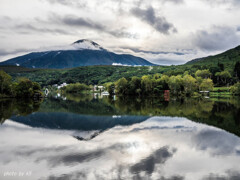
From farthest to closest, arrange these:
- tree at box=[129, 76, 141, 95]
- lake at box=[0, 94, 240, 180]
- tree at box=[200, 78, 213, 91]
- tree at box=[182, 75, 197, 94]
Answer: tree at box=[129, 76, 141, 95] → tree at box=[200, 78, 213, 91] → tree at box=[182, 75, 197, 94] → lake at box=[0, 94, 240, 180]

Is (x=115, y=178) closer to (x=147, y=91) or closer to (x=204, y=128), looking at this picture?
(x=204, y=128)

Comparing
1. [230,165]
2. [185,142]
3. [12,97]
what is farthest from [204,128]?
[12,97]

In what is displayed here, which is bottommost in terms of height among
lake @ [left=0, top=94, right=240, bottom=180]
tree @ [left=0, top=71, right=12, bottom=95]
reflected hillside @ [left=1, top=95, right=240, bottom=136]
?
reflected hillside @ [left=1, top=95, right=240, bottom=136]

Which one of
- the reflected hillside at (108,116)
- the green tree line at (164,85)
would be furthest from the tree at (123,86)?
the reflected hillside at (108,116)

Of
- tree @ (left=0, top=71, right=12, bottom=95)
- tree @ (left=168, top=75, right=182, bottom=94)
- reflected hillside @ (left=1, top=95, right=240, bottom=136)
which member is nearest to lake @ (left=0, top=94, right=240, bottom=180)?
reflected hillside @ (left=1, top=95, right=240, bottom=136)

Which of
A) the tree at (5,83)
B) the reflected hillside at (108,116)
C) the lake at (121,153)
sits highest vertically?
the tree at (5,83)

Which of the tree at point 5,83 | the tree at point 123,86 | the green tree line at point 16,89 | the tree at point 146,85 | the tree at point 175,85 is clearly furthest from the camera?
the tree at point 123,86

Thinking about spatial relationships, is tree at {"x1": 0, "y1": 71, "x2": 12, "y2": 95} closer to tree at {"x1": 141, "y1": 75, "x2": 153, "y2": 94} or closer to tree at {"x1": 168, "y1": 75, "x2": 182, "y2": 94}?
tree at {"x1": 141, "y1": 75, "x2": 153, "y2": 94}

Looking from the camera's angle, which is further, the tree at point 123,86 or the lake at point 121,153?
the tree at point 123,86

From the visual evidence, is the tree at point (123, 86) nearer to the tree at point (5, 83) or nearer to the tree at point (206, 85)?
→ the tree at point (206, 85)

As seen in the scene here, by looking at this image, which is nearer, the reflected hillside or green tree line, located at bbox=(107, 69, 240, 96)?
the reflected hillside

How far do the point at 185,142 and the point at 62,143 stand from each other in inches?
473

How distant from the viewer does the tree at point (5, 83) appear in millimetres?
84000

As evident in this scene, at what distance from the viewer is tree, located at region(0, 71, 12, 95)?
84.0 metres
